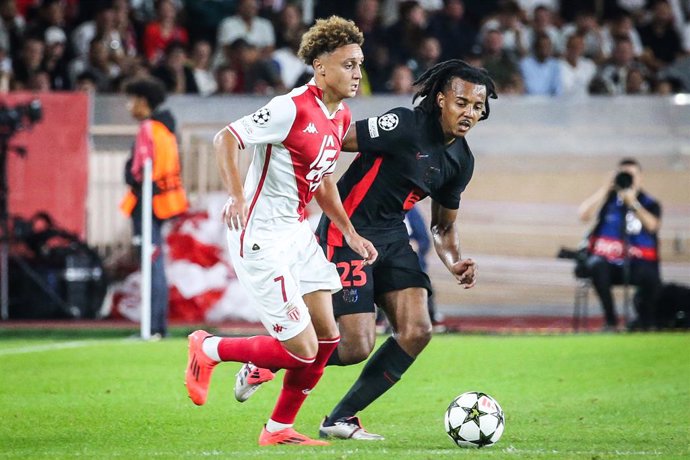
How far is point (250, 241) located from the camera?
6.59 m

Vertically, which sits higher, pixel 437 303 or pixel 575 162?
pixel 575 162

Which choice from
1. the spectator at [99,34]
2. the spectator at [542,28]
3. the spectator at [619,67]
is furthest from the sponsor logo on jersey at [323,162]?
the spectator at [542,28]

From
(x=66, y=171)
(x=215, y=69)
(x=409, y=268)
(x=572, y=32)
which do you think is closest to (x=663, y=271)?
(x=572, y=32)

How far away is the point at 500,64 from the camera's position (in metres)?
17.2

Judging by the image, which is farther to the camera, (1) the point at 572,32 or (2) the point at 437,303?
(1) the point at 572,32

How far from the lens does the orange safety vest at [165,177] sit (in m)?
13.1

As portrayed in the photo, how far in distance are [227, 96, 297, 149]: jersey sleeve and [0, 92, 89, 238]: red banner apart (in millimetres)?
8646

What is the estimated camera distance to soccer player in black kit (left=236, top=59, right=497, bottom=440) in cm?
718

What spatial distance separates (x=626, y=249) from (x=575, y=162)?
65.5 inches

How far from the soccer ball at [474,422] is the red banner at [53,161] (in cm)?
896

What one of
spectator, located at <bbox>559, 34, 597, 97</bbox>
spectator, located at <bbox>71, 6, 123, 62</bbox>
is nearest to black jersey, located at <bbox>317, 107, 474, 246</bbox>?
spectator, located at <bbox>71, 6, 123, 62</bbox>

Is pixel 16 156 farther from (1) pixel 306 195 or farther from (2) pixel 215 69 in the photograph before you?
(1) pixel 306 195

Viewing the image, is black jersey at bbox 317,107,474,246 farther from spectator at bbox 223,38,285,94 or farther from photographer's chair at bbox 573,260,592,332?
spectator at bbox 223,38,285,94

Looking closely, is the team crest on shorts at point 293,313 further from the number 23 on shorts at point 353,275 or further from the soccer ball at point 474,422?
the soccer ball at point 474,422
